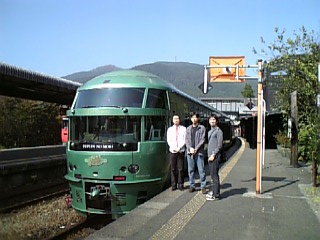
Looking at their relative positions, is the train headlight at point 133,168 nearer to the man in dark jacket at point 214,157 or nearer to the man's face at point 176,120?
the man's face at point 176,120

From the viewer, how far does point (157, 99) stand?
922 cm

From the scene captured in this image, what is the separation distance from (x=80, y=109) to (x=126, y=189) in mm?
2058

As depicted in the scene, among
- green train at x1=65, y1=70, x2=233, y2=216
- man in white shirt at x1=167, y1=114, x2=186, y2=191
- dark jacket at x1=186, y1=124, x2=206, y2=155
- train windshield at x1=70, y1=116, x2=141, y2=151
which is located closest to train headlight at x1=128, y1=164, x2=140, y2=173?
green train at x1=65, y1=70, x2=233, y2=216

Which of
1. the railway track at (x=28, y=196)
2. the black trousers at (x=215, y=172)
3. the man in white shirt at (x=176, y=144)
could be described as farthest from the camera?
the railway track at (x=28, y=196)

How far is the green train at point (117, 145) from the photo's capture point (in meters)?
8.41

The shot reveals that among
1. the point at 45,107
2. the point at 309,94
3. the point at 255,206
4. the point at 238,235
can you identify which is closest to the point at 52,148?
the point at 45,107

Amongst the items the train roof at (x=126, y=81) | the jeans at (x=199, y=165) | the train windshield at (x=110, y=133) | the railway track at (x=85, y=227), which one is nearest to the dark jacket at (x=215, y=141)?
the jeans at (x=199, y=165)

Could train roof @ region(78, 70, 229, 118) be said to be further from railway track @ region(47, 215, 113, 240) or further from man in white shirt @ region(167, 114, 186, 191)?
railway track @ region(47, 215, 113, 240)

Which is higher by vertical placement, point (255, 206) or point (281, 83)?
point (281, 83)

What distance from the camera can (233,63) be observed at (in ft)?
33.6

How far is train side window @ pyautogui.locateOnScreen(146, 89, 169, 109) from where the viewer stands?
902cm

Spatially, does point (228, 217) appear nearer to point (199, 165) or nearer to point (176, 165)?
point (199, 165)

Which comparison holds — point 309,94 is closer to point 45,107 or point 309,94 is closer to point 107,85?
point 107,85

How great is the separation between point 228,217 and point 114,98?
145 inches
